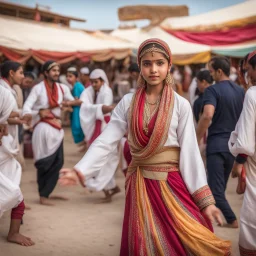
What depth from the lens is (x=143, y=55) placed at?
3.52m

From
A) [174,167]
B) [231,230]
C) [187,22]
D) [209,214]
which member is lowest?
[231,230]

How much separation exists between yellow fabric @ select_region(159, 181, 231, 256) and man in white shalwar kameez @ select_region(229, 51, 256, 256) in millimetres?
844

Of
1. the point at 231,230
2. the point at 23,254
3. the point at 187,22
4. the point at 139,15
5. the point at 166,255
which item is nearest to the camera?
the point at 166,255

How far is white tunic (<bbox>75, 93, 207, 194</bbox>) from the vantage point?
133 inches

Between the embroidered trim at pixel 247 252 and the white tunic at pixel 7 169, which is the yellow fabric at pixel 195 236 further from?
the white tunic at pixel 7 169

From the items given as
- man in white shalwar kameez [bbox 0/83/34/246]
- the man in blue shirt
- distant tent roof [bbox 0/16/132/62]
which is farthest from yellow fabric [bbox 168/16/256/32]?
man in white shalwar kameez [bbox 0/83/34/246]

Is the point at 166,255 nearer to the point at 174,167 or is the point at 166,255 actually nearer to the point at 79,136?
the point at 174,167

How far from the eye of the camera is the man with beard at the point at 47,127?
23.0 ft

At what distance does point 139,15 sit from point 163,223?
2524cm

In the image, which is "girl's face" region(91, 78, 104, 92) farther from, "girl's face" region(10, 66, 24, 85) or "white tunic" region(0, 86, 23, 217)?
"white tunic" region(0, 86, 23, 217)

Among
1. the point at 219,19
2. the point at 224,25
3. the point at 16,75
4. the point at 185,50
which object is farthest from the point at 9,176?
the point at 219,19

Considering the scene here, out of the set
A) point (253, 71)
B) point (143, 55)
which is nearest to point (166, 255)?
point (143, 55)

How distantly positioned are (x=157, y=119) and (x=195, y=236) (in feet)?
2.54

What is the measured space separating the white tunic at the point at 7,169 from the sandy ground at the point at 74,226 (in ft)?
1.67
